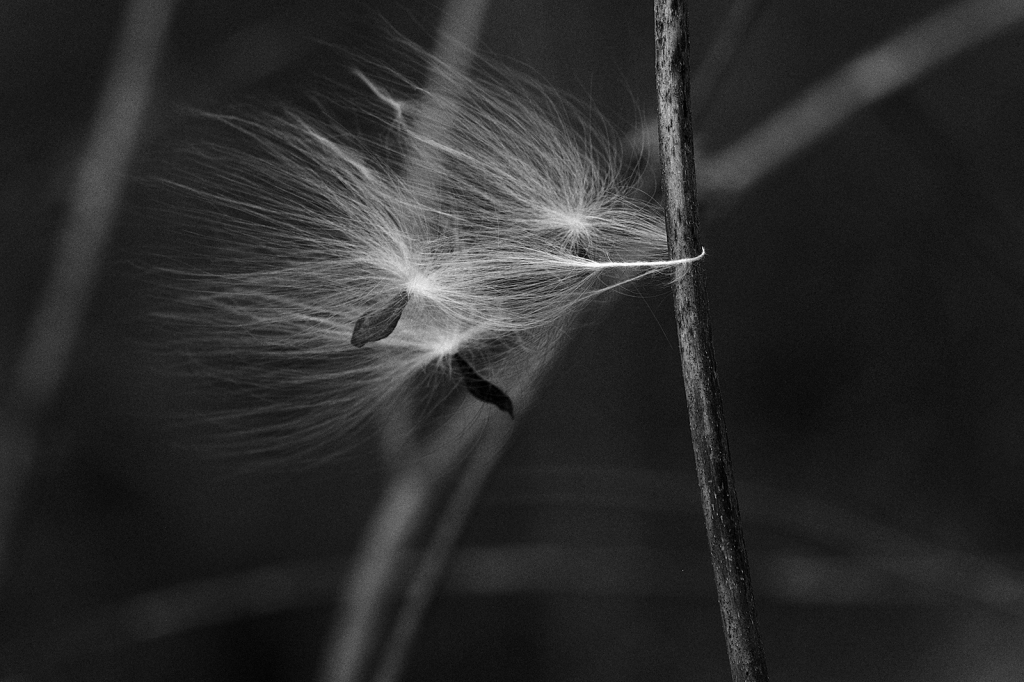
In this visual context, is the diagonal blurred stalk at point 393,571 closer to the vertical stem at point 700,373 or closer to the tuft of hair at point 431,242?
the tuft of hair at point 431,242

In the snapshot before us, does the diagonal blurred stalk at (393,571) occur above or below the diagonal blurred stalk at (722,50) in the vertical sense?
below

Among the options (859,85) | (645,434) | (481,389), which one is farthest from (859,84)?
(481,389)

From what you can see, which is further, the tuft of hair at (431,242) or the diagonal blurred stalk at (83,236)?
the diagonal blurred stalk at (83,236)

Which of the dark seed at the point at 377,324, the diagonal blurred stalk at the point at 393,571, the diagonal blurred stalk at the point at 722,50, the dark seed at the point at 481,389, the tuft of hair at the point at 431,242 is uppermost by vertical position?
the diagonal blurred stalk at the point at 722,50

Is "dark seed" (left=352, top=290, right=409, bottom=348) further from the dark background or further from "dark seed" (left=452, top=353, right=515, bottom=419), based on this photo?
the dark background

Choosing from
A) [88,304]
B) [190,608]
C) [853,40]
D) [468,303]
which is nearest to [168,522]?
[190,608]

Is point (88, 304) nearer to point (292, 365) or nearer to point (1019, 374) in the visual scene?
point (292, 365)

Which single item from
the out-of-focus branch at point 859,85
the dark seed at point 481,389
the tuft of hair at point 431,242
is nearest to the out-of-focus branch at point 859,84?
the out-of-focus branch at point 859,85
